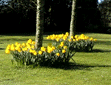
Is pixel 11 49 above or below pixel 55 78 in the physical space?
above

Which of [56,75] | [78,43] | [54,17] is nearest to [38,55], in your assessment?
[56,75]

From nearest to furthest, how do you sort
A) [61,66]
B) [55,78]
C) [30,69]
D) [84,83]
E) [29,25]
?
[84,83] → [55,78] → [30,69] → [61,66] → [29,25]

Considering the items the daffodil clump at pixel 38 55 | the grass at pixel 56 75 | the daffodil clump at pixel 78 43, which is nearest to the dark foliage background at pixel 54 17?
the daffodil clump at pixel 78 43

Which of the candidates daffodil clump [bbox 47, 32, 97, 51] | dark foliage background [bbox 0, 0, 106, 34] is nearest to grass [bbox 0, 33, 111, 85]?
daffodil clump [bbox 47, 32, 97, 51]

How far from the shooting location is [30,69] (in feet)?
24.3

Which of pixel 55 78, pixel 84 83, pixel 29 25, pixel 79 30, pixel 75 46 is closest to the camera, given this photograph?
pixel 84 83

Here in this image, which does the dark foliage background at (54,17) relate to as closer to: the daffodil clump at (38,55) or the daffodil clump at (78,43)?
the daffodil clump at (78,43)

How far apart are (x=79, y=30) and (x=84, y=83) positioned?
2962cm

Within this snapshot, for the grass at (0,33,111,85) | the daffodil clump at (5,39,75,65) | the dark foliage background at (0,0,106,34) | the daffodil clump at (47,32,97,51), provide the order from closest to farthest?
the grass at (0,33,111,85)
the daffodil clump at (5,39,75,65)
the daffodil clump at (47,32,97,51)
the dark foliage background at (0,0,106,34)

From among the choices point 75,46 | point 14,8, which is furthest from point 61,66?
point 14,8

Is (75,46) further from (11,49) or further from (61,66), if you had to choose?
(11,49)

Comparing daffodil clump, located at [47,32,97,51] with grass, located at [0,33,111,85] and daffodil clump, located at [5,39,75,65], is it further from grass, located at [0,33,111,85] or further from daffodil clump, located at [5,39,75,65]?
daffodil clump, located at [5,39,75,65]

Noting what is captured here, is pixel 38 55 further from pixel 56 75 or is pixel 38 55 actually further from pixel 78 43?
pixel 78 43

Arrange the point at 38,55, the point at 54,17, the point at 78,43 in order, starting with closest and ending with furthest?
the point at 38,55 < the point at 78,43 < the point at 54,17
